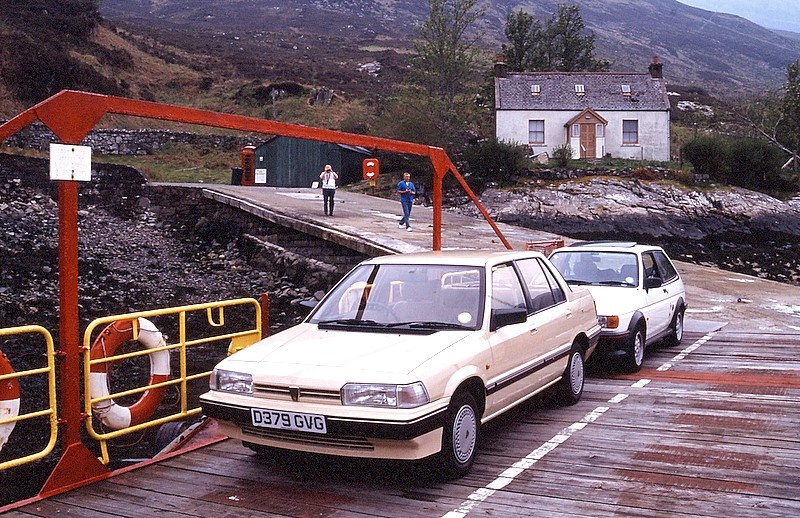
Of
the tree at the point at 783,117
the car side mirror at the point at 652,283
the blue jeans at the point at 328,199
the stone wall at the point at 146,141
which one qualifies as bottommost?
the car side mirror at the point at 652,283

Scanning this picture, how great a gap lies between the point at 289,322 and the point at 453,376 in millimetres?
14242

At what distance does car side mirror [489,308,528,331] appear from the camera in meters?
6.57

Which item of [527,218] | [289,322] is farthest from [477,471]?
[527,218]

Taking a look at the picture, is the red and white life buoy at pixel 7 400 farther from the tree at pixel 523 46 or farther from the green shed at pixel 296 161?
the tree at pixel 523 46

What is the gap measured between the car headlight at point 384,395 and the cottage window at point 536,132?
48096 mm

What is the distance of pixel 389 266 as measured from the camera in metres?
7.42

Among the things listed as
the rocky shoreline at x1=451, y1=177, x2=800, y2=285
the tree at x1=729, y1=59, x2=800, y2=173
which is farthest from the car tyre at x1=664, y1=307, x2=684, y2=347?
the tree at x1=729, y1=59, x2=800, y2=173

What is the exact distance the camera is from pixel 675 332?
39.8 ft

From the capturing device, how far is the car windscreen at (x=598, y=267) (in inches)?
429

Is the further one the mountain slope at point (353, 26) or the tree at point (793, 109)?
the mountain slope at point (353, 26)

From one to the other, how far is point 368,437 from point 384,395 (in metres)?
0.30

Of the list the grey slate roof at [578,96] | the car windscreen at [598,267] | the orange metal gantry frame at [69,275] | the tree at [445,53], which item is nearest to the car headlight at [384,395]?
the orange metal gantry frame at [69,275]

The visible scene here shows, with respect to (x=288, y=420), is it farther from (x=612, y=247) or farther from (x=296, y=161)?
(x=296, y=161)

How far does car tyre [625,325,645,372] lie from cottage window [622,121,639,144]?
44452mm
